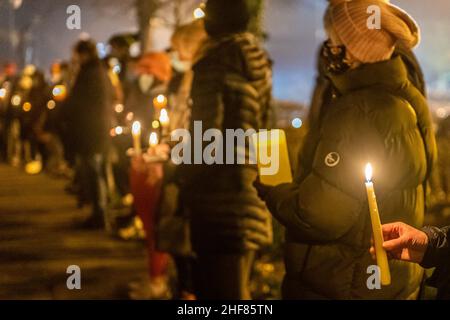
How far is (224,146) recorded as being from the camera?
401cm

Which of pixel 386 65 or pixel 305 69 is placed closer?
pixel 386 65

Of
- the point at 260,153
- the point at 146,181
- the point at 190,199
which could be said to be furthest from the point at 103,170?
the point at 260,153

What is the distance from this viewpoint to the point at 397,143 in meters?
2.57

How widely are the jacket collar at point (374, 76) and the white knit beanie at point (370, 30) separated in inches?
1.4

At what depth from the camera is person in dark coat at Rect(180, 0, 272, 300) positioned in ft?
13.1

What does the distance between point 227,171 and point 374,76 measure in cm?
153

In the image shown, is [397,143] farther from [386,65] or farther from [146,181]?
[146,181]

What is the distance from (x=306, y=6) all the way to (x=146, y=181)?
7.21m

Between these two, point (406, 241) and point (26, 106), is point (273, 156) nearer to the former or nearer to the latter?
point (406, 241)

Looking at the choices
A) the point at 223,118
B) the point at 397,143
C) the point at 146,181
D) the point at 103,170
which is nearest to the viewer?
the point at 397,143

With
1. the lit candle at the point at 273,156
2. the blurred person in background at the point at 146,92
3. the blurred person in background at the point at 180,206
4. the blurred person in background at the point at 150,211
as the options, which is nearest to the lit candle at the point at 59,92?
the blurred person in background at the point at 146,92

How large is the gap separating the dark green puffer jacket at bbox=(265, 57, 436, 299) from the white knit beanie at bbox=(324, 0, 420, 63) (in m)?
0.05

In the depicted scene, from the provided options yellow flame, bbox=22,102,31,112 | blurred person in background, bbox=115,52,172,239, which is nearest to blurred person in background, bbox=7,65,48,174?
yellow flame, bbox=22,102,31,112
